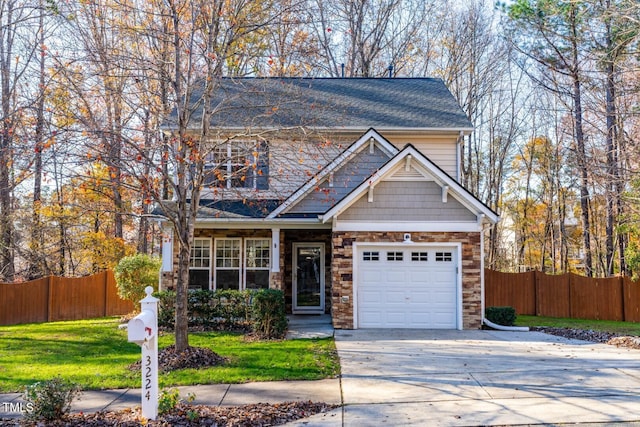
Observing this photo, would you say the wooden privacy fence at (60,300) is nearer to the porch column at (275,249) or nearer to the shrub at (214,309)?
the shrub at (214,309)

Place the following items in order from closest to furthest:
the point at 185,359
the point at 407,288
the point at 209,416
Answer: the point at 209,416 → the point at 185,359 → the point at 407,288

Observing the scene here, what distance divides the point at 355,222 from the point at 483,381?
6135 mm

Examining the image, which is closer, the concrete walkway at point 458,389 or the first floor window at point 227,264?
the concrete walkway at point 458,389

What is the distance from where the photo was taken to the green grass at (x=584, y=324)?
48.1 feet

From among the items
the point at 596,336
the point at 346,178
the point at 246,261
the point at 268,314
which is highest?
the point at 346,178

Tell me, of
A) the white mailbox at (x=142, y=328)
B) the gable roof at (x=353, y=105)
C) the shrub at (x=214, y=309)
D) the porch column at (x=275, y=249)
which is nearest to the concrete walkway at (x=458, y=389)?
the white mailbox at (x=142, y=328)

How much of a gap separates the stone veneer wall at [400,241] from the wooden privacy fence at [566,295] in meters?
6.14

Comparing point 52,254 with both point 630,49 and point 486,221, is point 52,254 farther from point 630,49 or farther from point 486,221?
point 630,49

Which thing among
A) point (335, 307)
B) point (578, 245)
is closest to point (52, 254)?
point (335, 307)

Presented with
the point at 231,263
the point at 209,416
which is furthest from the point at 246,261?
the point at 209,416

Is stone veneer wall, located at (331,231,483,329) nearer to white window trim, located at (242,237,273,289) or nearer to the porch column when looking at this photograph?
the porch column

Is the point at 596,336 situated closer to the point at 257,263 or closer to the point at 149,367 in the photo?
the point at 257,263

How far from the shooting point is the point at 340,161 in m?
14.6

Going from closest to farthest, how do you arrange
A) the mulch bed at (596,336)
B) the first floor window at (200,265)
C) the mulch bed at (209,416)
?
the mulch bed at (209,416) < the mulch bed at (596,336) < the first floor window at (200,265)
